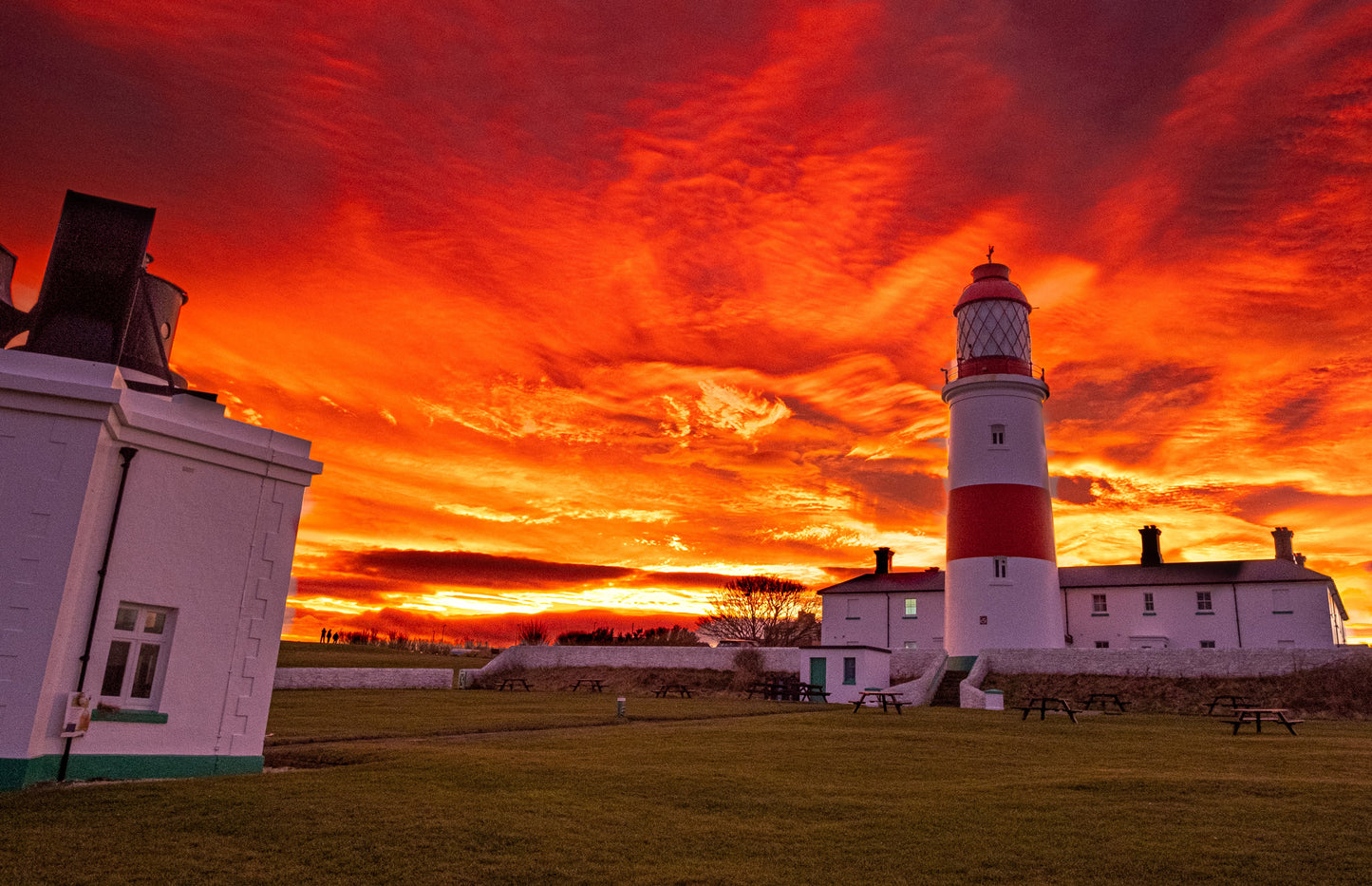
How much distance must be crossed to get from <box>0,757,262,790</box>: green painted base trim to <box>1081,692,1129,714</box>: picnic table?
→ 25.6 metres

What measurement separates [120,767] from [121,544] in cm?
290

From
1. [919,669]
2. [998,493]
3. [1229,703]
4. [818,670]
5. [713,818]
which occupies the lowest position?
[713,818]

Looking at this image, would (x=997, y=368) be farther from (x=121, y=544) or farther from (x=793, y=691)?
(x=121, y=544)

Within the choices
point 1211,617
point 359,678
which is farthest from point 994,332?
point 359,678

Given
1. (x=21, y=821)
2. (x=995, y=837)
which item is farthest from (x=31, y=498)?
(x=995, y=837)

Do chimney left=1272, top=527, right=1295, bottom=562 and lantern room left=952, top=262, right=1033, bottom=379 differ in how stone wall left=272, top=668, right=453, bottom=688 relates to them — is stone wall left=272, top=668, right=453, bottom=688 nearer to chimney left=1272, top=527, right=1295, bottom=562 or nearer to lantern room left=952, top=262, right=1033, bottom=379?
lantern room left=952, top=262, right=1033, bottom=379

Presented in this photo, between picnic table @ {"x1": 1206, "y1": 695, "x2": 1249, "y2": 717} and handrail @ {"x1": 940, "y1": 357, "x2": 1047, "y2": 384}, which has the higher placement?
handrail @ {"x1": 940, "y1": 357, "x2": 1047, "y2": 384}

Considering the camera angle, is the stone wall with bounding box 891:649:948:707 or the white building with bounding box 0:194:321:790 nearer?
the white building with bounding box 0:194:321:790

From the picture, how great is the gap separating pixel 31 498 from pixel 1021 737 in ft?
59.2

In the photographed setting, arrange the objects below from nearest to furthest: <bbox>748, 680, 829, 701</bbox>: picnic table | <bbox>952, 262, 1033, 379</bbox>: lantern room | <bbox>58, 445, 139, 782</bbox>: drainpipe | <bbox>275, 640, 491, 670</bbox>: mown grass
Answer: <bbox>58, 445, 139, 782</bbox>: drainpipe < <bbox>748, 680, 829, 701</bbox>: picnic table < <bbox>952, 262, 1033, 379</bbox>: lantern room < <bbox>275, 640, 491, 670</bbox>: mown grass

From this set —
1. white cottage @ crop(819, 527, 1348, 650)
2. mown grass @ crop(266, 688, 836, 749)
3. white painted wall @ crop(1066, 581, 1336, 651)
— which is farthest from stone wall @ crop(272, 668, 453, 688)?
white painted wall @ crop(1066, 581, 1336, 651)

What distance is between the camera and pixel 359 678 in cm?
3794

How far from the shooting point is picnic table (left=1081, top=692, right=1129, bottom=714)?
92.4 feet

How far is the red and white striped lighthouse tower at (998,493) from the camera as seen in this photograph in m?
35.0
